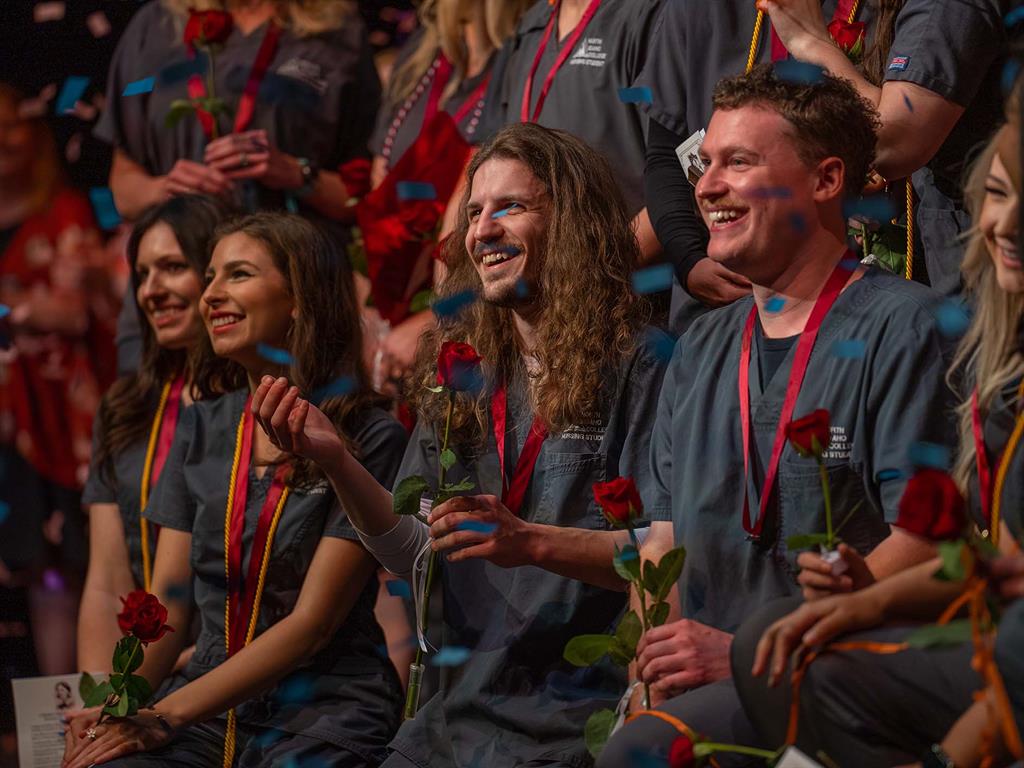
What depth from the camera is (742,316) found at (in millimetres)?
2617

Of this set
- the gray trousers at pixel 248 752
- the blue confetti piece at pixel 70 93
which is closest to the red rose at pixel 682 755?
the gray trousers at pixel 248 752

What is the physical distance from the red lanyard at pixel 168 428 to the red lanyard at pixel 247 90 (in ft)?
2.53

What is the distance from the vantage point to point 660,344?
2.93 m

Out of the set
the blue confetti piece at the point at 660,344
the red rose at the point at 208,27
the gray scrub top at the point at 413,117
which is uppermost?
the red rose at the point at 208,27

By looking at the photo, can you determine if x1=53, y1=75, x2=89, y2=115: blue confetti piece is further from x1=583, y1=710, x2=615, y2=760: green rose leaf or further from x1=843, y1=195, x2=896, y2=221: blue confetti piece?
x1=583, y1=710, x2=615, y2=760: green rose leaf

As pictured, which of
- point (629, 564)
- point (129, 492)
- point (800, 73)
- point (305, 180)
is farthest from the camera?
point (305, 180)

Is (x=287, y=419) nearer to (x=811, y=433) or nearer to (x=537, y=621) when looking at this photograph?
(x=537, y=621)

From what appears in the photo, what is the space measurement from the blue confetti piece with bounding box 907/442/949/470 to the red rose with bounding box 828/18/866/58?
2.96ft

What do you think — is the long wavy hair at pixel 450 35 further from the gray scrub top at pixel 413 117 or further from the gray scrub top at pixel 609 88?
the gray scrub top at pixel 609 88

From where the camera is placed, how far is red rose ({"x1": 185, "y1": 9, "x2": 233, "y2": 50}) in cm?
404

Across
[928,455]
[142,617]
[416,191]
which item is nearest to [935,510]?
[928,455]

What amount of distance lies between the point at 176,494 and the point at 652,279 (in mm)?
1127

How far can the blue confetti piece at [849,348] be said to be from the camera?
2377 mm

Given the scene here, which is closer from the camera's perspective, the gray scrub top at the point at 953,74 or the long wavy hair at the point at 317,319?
the gray scrub top at the point at 953,74
